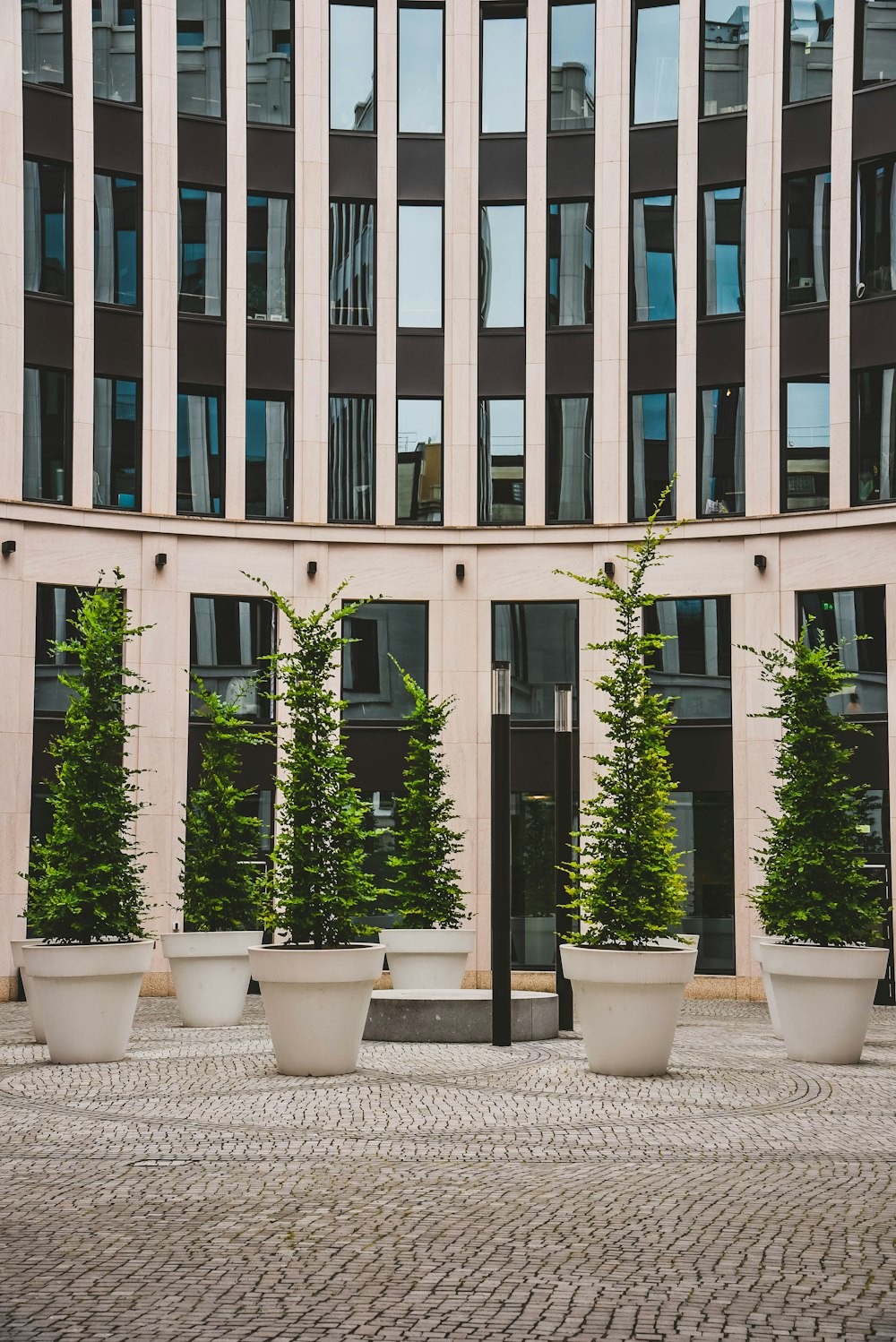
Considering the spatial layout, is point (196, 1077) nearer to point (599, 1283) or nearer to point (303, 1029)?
point (303, 1029)

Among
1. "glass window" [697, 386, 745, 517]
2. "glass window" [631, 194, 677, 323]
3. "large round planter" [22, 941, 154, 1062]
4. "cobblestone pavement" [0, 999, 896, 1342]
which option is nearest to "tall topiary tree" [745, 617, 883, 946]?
"cobblestone pavement" [0, 999, 896, 1342]

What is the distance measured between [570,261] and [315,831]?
18.0 m

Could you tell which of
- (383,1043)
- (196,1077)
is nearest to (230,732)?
(383,1043)

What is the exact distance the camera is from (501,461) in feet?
99.5

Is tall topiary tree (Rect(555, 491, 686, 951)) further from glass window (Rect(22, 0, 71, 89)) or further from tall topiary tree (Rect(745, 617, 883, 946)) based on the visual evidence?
glass window (Rect(22, 0, 71, 89))

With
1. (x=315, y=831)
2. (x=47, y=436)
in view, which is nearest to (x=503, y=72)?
(x=47, y=436)

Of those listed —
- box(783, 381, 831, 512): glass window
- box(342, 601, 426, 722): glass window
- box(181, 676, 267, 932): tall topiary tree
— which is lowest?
box(181, 676, 267, 932): tall topiary tree

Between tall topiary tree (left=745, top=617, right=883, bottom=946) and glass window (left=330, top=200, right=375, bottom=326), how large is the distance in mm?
15034

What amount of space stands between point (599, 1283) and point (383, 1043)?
10740 millimetres

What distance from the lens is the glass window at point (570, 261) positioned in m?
30.1

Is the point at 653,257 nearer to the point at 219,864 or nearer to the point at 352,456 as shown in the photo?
the point at 352,456

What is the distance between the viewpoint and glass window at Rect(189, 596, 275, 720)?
Result: 95.1ft

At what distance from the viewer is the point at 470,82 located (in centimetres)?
3048

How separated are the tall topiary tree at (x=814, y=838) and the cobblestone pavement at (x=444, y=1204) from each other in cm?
162
